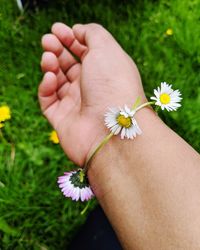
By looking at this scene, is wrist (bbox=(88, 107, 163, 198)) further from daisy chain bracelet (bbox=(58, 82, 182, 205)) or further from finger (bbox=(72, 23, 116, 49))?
finger (bbox=(72, 23, 116, 49))

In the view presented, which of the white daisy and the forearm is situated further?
the white daisy

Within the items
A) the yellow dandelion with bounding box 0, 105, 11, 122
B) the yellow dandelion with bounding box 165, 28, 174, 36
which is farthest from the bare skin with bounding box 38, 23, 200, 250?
the yellow dandelion with bounding box 165, 28, 174, 36

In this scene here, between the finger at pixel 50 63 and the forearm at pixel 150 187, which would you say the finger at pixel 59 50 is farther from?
the forearm at pixel 150 187

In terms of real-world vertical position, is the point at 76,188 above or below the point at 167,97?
below

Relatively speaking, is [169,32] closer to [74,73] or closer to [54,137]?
[74,73]

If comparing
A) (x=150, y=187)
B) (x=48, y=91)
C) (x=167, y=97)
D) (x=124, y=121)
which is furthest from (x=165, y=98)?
(x=48, y=91)

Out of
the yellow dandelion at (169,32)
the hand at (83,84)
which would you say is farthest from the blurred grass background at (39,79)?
the hand at (83,84)
